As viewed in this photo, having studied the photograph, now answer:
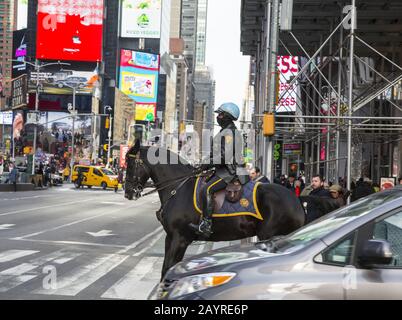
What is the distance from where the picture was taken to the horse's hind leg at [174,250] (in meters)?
7.73

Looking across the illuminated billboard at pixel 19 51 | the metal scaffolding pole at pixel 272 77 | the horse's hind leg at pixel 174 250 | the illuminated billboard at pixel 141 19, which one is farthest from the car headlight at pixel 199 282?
the illuminated billboard at pixel 141 19

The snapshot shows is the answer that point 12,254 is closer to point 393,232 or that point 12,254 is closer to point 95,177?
point 393,232

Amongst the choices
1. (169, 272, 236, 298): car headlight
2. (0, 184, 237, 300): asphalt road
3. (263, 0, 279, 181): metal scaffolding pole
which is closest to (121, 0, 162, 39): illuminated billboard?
(0, 184, 237, 300): asphalt road

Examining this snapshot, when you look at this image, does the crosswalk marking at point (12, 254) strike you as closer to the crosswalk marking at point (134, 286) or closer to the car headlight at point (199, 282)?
the crosswalk marking at point (134, 286)

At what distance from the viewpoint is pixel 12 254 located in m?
11.9

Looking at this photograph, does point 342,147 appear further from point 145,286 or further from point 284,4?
point 145,286

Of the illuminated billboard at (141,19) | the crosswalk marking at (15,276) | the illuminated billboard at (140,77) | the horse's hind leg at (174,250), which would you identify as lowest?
the crosswalk marking at (15,276)

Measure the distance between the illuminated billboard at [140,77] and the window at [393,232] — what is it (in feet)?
505

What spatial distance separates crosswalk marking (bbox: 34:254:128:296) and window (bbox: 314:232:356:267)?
473 cm

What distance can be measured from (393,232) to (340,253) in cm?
50

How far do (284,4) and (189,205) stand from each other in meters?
7.57

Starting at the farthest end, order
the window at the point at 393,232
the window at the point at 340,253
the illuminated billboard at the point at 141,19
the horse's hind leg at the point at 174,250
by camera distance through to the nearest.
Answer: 1. the illuminated billboard at the point at 141,19
2. the horse's hind leg at the point at 174,250
3. the window at the point at 393,232
4. the window at the point at 340,253

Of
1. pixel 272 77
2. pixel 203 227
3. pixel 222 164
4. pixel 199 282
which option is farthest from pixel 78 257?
pixel 199 282

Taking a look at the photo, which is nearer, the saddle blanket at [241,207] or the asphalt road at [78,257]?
the saddle blanket at [241,207]
